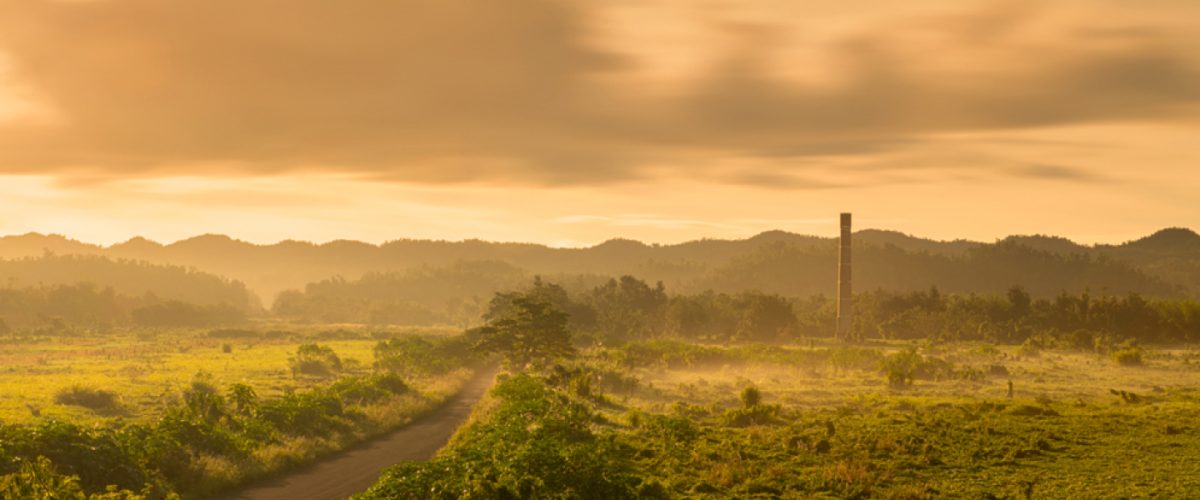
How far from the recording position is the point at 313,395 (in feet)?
136

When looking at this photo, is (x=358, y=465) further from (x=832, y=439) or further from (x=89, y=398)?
(x=89, y=398)

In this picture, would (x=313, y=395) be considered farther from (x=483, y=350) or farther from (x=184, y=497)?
(x=483, y=350)

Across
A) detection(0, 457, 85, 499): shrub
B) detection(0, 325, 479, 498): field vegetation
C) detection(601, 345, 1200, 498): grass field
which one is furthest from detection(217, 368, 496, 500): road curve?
detection(601, 345, 1200, 498): grass field

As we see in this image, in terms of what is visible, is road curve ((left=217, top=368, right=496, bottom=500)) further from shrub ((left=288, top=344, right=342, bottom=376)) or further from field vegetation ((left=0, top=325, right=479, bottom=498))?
shrub ((left=288, top=344, right=342, bottom=376))

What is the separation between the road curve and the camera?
28719mm

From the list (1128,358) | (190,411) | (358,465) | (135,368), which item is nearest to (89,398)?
(135,368)

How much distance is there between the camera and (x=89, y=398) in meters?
58.4

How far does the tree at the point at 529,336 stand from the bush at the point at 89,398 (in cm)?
2898

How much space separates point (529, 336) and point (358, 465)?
40.4 m

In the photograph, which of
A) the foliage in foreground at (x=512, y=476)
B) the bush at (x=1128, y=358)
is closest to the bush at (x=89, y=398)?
the foliage in foreground at (x=512, y=476)

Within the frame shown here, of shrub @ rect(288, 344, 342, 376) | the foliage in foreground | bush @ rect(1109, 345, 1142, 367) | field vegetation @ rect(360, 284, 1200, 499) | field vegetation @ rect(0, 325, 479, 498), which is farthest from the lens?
shrub @ rect(288, 344, 342, 376)

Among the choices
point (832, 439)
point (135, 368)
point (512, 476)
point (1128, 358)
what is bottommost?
point (135, 368)

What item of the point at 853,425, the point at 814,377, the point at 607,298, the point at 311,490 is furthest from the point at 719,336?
the point at 311,490

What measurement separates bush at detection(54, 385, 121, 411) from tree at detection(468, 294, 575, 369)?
29.0 meters
